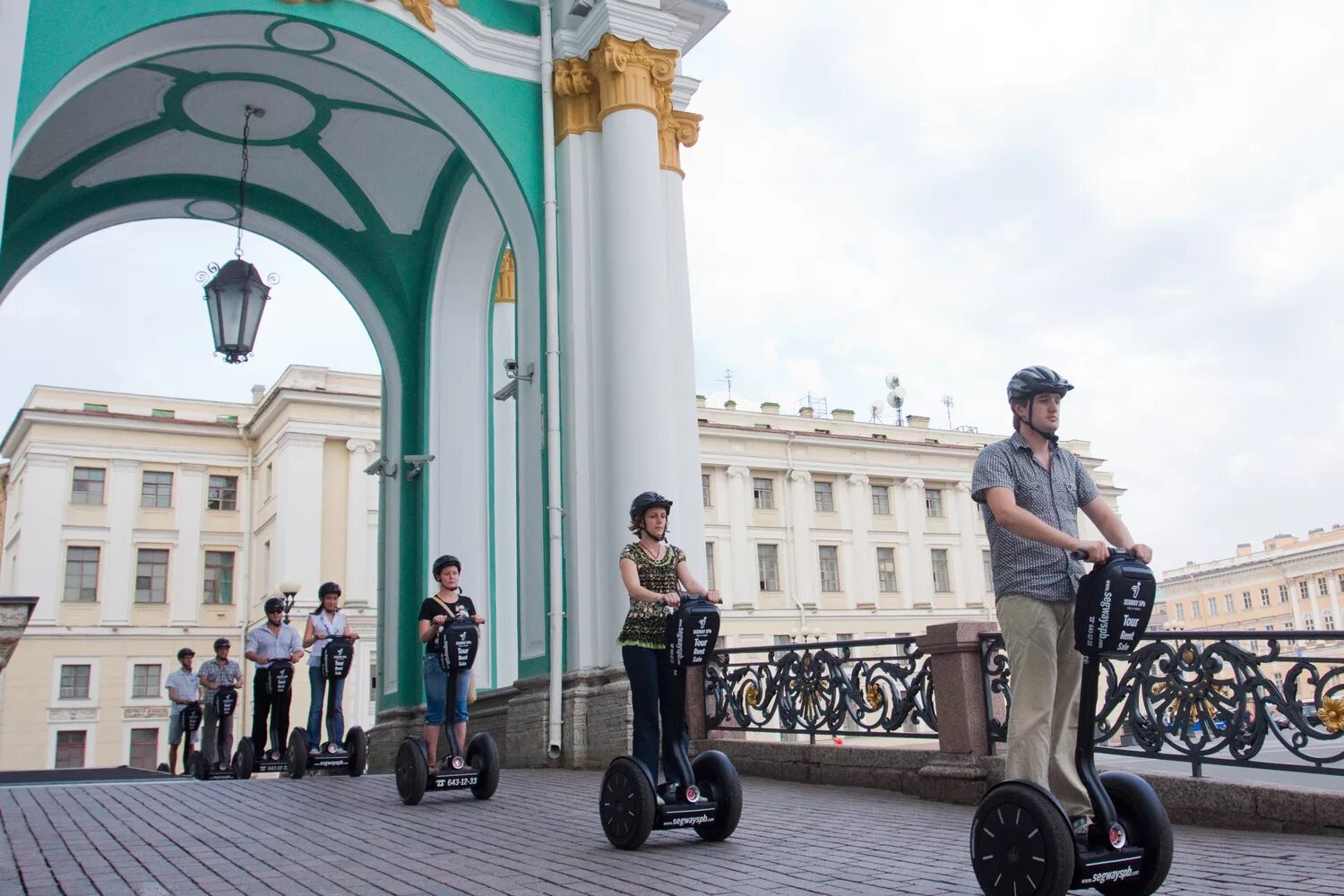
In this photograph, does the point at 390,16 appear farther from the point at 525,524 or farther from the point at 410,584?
the point at 410,584

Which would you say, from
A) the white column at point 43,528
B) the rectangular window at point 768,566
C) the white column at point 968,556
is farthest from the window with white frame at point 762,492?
the white column at point 43,528

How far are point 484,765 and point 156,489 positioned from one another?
46.2 m

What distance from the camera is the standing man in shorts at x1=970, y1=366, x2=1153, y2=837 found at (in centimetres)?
419

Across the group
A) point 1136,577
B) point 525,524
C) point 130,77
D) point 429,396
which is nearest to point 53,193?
point 130,77

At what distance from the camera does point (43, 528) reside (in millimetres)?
47500

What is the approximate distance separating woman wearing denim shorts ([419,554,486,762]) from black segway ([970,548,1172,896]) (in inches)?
174

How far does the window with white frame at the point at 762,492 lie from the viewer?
55.8m

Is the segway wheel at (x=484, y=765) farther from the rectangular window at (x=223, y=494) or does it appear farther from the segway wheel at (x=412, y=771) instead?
the rectangular window at (x=223, y=494)

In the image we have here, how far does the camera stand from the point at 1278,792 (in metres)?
5.97

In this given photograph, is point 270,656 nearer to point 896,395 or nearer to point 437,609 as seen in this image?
point 437,609

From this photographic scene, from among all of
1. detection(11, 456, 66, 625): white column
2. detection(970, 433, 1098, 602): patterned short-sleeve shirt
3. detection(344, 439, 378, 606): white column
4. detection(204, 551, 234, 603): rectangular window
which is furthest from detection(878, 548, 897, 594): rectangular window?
detection(970, 433, 1098, 602): patterned short-sleeve shirt

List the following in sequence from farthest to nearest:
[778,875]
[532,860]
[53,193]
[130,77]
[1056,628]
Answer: [53,193]
[130,77]
[532,860]
[778,875]
[1056,628]

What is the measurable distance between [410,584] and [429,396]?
2437mm

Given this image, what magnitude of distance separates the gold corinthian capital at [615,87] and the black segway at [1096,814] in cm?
880
